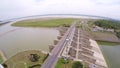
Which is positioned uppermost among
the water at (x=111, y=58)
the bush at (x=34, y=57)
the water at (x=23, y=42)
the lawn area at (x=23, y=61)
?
the bush at (x=34, y=57)

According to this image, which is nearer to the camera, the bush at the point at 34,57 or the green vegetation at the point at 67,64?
the green vegetation at the point at 67,64

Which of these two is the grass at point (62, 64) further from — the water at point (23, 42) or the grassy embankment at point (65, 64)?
the water at point (23, 42)

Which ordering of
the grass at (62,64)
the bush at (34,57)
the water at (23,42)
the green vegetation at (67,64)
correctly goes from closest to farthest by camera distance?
the green vegetation at (67,64) < the grass at (62,64) < the bush at (34,57) < the water at (23,42)

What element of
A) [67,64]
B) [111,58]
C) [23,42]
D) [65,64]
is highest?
[65,64]

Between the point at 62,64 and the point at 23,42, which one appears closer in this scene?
the point at 62,64

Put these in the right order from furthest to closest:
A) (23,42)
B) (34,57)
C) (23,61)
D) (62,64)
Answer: (23,42) < (34,57) < (23,61) < (62,64)

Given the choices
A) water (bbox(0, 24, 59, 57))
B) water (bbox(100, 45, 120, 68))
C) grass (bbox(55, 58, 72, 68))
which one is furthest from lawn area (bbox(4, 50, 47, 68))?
water (bbox(100, 45, 120, 68))

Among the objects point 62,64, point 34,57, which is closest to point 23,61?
point 34,57

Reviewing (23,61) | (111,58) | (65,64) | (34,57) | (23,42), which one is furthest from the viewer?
(23,42)

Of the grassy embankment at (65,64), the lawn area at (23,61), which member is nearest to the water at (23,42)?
the lawn area at (23,61)

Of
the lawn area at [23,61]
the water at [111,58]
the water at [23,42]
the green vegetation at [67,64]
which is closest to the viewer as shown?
the green vegetation at [67,64]

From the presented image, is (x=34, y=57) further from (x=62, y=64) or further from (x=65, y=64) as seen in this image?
(x=65, y=64)

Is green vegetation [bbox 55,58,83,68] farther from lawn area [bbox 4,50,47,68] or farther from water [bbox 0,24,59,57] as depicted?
water [bbox 0,24,59,57]
